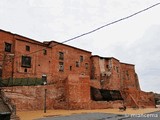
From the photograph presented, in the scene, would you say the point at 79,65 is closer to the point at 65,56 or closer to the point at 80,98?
the point at 65,56

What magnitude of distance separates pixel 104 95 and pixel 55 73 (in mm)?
11569

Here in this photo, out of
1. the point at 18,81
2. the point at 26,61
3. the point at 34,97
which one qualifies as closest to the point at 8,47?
the point at 26,61

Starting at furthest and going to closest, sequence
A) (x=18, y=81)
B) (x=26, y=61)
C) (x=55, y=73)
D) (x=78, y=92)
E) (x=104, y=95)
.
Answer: (x=55, y=73), (x=104, y=95), (x=26, y=61), (x=78, y=92), (x=18, y=81)

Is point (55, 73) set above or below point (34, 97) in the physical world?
above

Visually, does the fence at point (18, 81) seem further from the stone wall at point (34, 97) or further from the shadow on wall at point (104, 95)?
the shadow on wall at point (104, 95)

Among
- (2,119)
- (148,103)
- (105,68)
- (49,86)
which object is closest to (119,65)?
(105,68)

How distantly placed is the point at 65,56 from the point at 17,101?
22.3 metres

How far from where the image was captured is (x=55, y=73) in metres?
52.3

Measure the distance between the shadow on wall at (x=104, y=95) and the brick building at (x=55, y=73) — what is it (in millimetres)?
918

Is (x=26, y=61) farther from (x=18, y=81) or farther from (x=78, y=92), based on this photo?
(x=78, y=92)

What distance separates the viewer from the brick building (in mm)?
38938

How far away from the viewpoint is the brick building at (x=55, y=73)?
3894cm

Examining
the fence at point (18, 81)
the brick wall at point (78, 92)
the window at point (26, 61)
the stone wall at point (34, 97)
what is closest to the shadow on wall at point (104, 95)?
the brick wall at point (78, 92)

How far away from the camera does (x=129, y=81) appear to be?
74500mm
